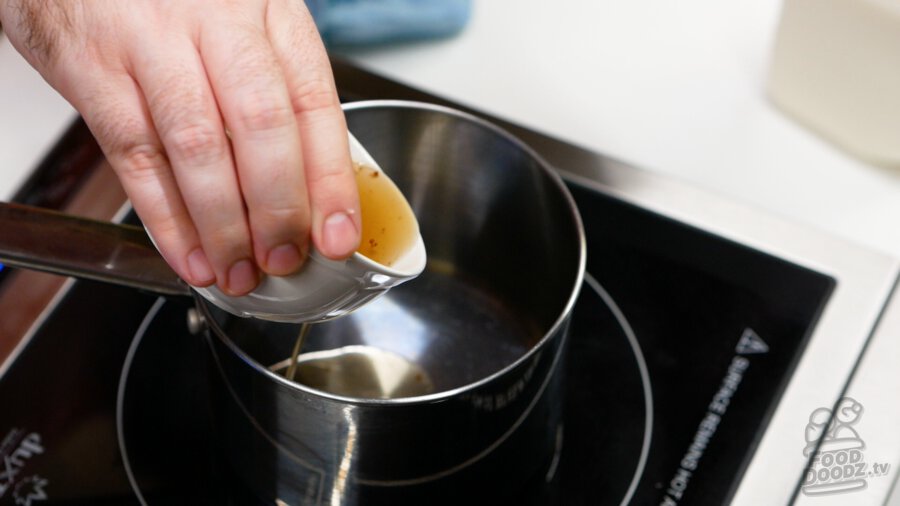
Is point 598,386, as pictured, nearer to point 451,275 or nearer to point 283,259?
point 451,275

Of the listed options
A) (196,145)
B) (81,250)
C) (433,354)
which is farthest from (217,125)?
(433,354)

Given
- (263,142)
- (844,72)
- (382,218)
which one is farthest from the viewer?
(844,72)

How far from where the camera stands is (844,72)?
694 millimetres

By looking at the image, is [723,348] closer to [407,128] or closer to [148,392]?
[407,128]

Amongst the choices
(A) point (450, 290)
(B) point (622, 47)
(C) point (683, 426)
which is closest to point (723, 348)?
(C) point (683, 426)

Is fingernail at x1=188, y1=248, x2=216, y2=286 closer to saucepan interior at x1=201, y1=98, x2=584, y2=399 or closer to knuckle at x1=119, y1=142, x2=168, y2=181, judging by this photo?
knuckle at x1=119, y1=142, x2=168, y2=181

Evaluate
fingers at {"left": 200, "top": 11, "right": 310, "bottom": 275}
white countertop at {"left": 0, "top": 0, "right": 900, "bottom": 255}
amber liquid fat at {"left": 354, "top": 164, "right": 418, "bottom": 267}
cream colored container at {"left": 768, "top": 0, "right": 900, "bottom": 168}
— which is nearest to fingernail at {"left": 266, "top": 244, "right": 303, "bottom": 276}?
fingers at {"left": 200, "top": 11, "right": 310, "bottom": 275}

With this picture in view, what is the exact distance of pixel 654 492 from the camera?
563 mm

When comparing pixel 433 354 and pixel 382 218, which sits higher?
pixel 382 218

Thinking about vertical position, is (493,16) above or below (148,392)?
above

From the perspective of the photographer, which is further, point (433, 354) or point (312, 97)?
point (433, 354)

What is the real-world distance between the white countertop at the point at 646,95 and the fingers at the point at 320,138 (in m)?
0.30

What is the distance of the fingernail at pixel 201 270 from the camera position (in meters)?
0.44

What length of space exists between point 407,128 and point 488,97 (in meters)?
0.17
